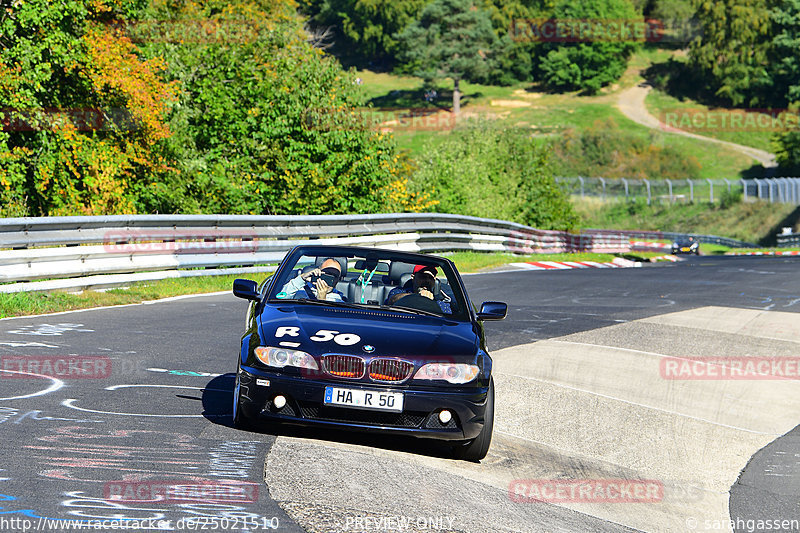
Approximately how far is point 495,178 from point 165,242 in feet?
80.7

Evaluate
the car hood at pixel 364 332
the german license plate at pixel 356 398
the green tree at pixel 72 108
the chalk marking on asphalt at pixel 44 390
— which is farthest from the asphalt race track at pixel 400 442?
the green tree at pixel 72 108

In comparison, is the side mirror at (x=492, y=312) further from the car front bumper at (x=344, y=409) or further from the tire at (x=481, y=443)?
the car front bumper at (x=344, y=409)

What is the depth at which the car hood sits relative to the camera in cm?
665

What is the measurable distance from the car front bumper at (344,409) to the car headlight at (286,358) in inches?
3.1

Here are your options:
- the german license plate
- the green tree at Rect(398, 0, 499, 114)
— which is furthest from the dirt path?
the german license plate

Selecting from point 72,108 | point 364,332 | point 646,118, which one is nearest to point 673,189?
point 646,118

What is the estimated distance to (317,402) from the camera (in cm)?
646

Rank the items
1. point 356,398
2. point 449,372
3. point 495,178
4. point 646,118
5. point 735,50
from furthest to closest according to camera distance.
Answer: point 735,50
point 646,118
point 495,178
point 449,372
point 356,398

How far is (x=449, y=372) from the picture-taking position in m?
6.68

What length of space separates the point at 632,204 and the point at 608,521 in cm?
7663

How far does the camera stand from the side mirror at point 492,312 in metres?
7.81

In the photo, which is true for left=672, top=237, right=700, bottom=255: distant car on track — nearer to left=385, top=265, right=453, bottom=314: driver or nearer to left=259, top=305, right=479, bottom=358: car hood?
left=385, top=265, right=453, bottom=314: driver

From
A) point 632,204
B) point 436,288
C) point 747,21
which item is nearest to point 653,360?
point 436,288

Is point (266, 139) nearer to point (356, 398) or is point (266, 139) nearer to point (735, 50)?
point (356, 398)
